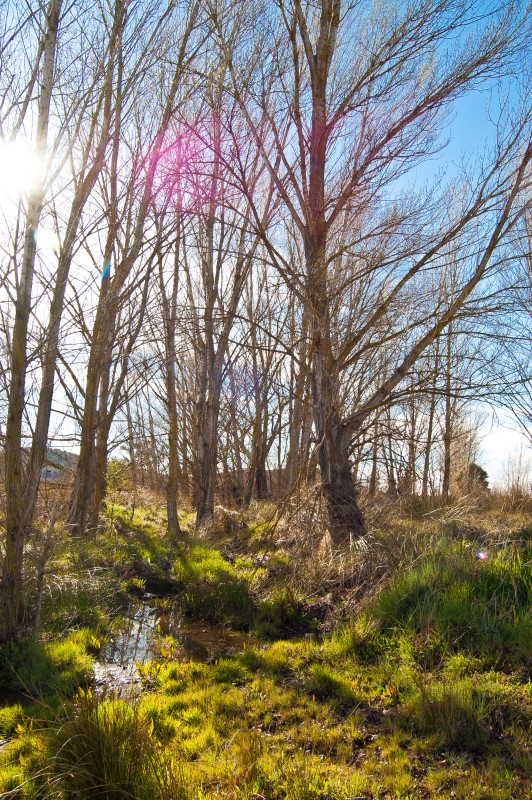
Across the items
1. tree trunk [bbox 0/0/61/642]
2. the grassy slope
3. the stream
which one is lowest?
the stream

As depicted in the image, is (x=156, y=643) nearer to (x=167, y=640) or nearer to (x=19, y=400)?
(x=167, y=640)

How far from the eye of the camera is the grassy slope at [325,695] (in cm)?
278

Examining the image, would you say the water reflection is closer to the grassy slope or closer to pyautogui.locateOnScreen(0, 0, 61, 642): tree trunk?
the grassy slope

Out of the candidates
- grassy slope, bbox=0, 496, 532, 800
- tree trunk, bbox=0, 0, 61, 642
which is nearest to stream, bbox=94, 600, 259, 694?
grassy slope, bbox=0, 496, 532, 800

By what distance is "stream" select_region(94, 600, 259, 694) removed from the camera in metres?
4.91

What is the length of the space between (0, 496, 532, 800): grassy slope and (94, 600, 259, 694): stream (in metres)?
0.20

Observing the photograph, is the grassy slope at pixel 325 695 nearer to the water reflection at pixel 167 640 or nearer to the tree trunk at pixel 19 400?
the water reflection at pixel 167 640

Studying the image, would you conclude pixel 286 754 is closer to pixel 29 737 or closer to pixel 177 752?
pixel 177 752

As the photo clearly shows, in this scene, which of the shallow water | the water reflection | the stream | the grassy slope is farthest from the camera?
the water reflection

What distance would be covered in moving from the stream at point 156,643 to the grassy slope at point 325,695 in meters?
0.20

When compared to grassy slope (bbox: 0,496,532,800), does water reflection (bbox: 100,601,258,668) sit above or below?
below

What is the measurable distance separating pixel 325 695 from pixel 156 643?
2.23 m

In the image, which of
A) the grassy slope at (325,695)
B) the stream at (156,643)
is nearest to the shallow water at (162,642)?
the stream at (156,643)

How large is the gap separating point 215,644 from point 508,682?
313cm
